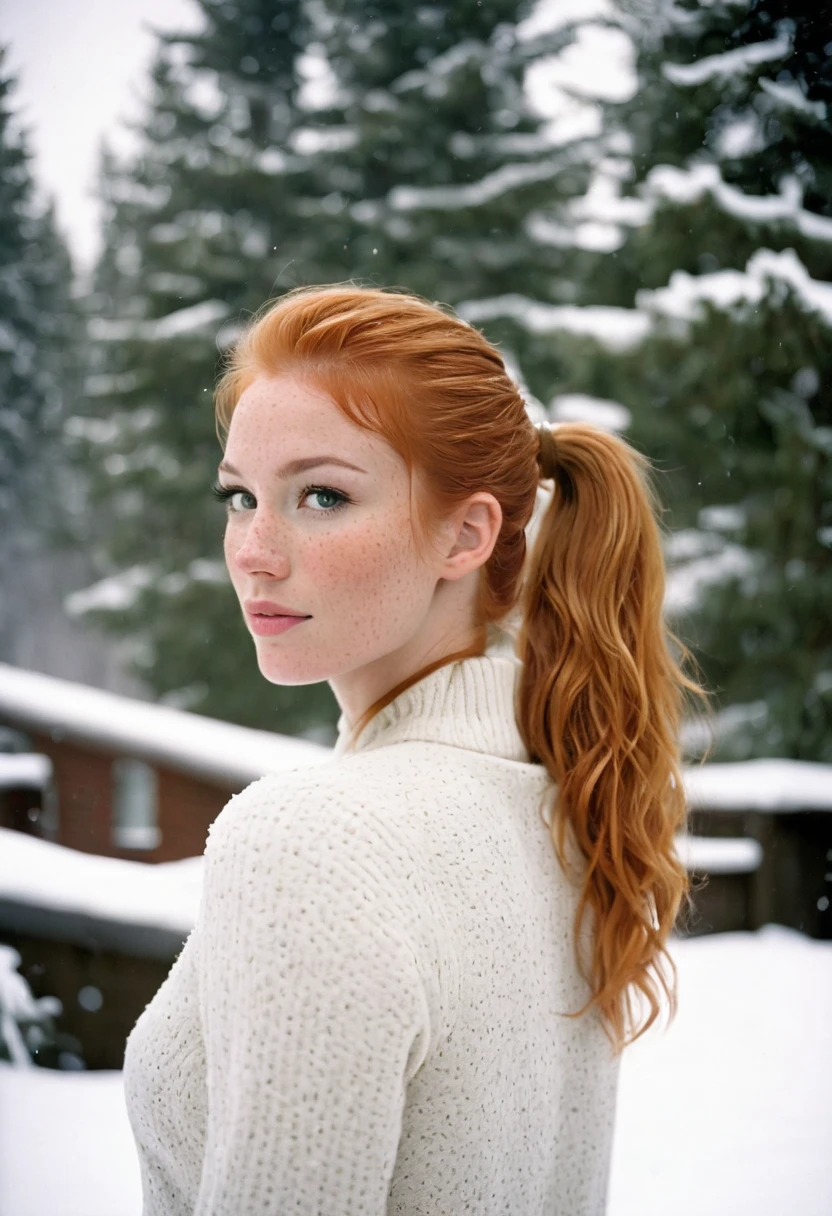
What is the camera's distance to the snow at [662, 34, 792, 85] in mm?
1988

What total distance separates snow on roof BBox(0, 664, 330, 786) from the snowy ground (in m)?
0.48

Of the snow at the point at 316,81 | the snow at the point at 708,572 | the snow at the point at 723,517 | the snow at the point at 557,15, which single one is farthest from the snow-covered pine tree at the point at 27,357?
the snow at the point at 723,517

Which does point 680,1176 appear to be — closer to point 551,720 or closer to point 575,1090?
point 575,1090

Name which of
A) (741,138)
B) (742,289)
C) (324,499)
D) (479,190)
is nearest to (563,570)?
(324,499)

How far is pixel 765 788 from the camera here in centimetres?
205

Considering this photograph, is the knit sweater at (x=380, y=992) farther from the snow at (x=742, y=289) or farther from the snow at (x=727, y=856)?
the snow at (x=742, y=289)

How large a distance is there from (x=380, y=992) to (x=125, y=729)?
3.94 feet

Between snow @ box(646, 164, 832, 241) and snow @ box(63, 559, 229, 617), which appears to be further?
snow @ box(63, 559, 229, 617)

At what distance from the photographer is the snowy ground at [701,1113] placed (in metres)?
1.40

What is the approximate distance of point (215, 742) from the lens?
1693 mm

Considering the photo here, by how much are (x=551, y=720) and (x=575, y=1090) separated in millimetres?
294

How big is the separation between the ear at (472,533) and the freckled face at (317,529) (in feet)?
0.12

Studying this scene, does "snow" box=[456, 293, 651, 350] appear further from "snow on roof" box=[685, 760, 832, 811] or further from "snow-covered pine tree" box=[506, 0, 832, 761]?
"snow on roof" box=[685, 760, 832, 811]

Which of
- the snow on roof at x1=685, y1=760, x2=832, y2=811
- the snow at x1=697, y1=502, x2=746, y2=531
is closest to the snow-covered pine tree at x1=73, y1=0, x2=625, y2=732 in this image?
the snow at x1=697, y1=502, x2=746, y2=531
